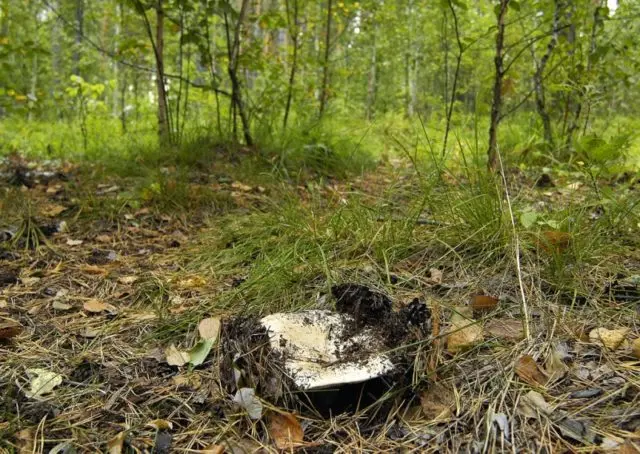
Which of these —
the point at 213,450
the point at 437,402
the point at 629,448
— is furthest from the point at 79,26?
the point at 629,448

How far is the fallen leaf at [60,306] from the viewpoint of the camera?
2.02 metres

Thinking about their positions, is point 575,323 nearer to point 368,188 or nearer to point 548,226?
point 548,226

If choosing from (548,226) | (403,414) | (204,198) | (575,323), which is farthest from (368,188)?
(403,414)

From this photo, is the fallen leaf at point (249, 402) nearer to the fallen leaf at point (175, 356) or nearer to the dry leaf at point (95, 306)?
the fallen leaf at point (175, 356)

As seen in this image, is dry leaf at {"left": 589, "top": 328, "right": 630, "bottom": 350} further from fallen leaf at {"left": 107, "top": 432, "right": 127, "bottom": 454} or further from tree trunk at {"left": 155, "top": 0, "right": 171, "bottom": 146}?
tree trunk at {"left": 155, "top": 0, "right": 171, "bottom": 146}

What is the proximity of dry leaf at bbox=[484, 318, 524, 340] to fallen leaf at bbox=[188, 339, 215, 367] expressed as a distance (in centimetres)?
94

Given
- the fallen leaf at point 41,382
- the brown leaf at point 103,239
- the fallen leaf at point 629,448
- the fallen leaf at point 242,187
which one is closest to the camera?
the fallen leaf at point 629,448

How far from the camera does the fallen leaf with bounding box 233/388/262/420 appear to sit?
4.24 feet

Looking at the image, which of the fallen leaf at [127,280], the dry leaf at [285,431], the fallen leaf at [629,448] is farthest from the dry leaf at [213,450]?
the fallen leaf at [127,280]

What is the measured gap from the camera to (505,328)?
5.16ft

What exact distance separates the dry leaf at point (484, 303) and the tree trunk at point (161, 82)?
352 centimetres

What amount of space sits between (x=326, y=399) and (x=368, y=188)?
2.70 m

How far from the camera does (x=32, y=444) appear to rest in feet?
4.09

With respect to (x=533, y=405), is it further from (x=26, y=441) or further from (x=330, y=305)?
(x=26, y=441)
